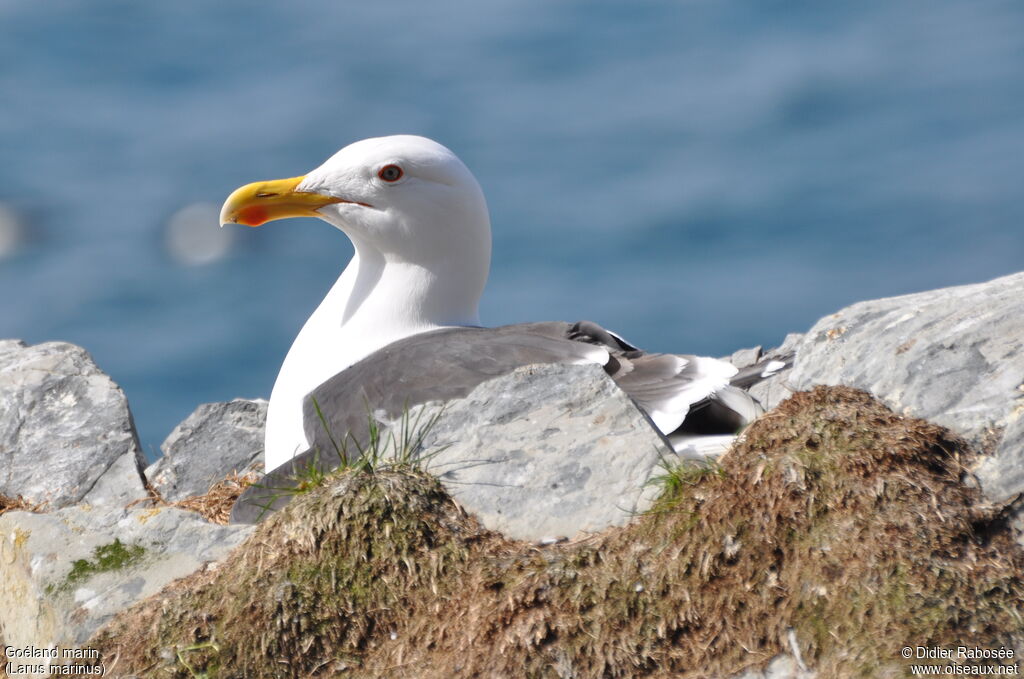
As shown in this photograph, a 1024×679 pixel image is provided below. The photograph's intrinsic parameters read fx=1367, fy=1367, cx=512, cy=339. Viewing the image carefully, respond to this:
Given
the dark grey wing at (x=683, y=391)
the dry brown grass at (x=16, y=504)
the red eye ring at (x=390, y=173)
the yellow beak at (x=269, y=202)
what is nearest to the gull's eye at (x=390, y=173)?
the red eye ring at (x=390, y=173)

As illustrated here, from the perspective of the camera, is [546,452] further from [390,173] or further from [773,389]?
[390,173]

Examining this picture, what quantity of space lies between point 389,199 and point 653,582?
3380 mm

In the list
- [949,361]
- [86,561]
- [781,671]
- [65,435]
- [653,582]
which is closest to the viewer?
[781,671]

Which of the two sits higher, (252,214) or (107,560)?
(252,214)

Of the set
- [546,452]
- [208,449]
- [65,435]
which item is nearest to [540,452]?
[546,452]

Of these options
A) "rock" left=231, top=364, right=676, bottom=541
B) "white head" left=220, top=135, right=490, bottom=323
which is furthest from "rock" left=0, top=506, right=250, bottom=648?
"white head" left=220, top=135, right=490, bottom=323

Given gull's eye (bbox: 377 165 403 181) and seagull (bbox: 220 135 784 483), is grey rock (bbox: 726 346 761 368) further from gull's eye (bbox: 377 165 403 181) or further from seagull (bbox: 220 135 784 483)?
gull's eye (bbox: 377 165 403 181)

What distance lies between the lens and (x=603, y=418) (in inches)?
210

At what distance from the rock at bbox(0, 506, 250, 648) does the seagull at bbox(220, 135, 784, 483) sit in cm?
109

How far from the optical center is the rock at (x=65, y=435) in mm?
7441

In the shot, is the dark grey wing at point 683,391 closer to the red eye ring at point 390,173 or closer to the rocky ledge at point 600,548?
the rocky ledge at point 600,548

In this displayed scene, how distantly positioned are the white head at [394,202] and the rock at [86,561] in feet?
7.66

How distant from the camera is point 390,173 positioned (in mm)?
7242

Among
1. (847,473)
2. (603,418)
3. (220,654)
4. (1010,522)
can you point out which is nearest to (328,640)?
(220,654)
